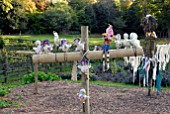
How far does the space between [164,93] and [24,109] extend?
336 centimetres

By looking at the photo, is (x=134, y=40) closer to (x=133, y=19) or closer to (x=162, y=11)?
(x=162, y=11)

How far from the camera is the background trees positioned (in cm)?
1597

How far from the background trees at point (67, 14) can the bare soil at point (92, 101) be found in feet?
26.2

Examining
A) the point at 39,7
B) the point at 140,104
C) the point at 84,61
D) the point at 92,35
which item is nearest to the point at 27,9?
the point at 39,7

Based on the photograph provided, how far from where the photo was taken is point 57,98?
6305 millimetres

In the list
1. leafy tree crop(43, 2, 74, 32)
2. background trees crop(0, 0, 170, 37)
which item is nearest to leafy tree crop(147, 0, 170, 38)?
background trees crop(0, 0, 170, 37)

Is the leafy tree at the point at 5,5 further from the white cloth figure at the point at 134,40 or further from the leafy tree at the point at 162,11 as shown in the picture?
the white cloth figure at the point at 134,40

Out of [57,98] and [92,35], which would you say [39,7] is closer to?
[92,35]

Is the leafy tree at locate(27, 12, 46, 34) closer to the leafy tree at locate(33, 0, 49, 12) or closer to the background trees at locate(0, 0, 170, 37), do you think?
the background trees at locate(0, 0, 170, 37)

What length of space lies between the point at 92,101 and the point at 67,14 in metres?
9.42

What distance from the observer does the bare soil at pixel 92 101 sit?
17.1 feet

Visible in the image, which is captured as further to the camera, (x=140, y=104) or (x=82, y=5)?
(x=82, y=5)

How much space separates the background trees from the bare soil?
26.2 ft

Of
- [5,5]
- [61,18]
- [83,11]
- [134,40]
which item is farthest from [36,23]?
[134,40]
